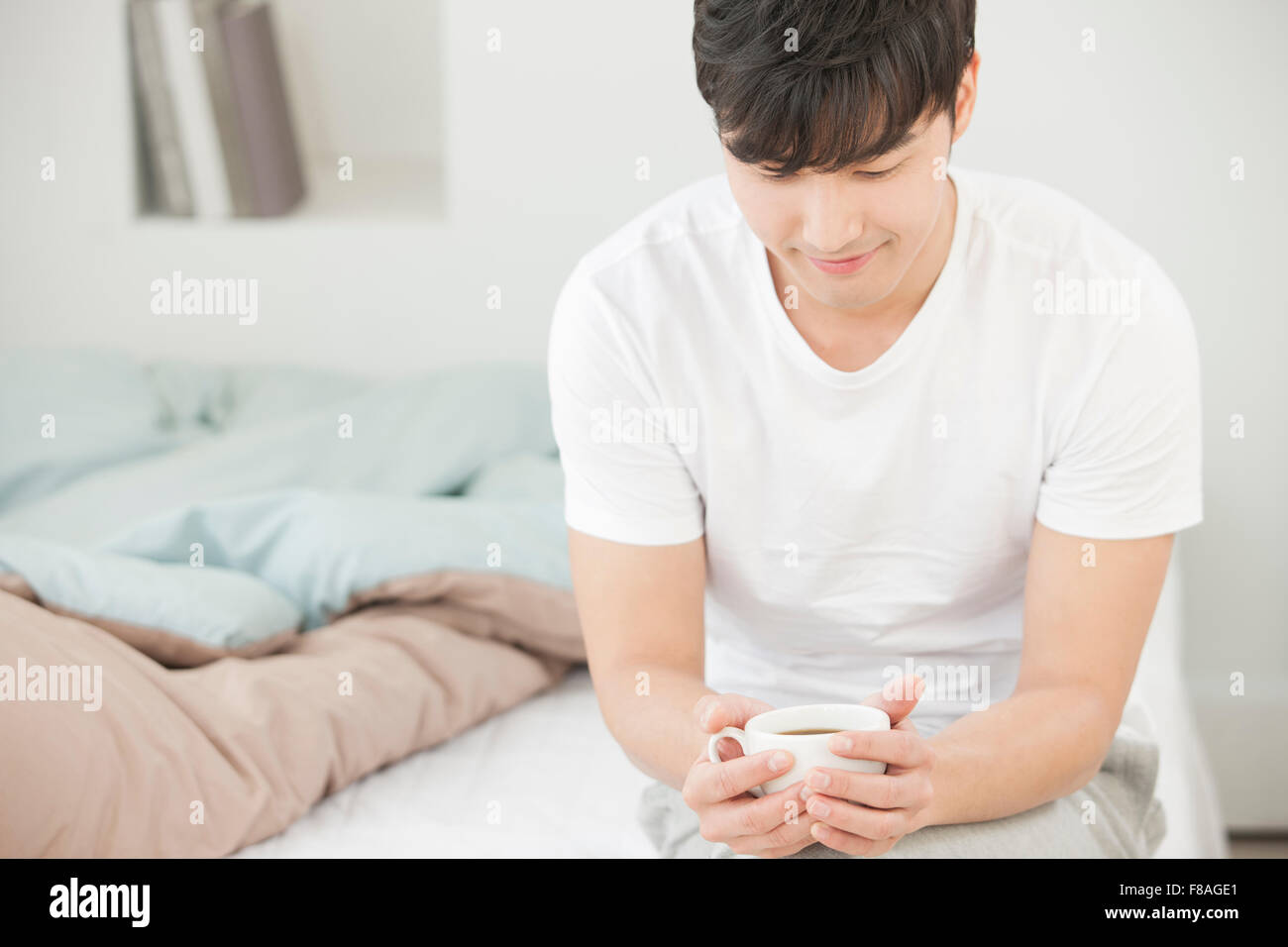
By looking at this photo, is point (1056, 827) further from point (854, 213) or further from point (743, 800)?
point (854, 213)

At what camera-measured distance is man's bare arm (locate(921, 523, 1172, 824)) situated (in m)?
0.94

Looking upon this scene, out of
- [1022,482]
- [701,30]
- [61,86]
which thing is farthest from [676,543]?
[61,86]

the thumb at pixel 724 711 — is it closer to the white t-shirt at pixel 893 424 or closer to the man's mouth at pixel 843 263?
the white t-shirt at pixel 893 424

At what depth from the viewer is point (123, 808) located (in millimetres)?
1061

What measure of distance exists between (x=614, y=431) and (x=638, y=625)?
6.2 inches

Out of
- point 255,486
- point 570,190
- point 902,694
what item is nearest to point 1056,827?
point 902,694

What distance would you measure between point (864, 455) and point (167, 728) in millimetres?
651

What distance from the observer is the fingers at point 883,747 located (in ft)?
2.59

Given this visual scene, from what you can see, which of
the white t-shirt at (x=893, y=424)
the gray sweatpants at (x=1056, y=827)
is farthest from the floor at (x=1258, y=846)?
the white t-shirt at (x=893, y=424)

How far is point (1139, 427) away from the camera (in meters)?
0.98

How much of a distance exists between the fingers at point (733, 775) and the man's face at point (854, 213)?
13.6 inches

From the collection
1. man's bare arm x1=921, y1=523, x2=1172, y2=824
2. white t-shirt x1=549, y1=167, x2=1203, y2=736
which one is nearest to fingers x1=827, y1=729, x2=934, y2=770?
man's bare arm x1=921, y1=523, x2=1172, y2=824

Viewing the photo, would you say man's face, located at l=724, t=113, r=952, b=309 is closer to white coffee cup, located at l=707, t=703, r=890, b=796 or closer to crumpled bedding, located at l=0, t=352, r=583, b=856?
white coffee cup, located at l=707, t=703, r=890, b=796
